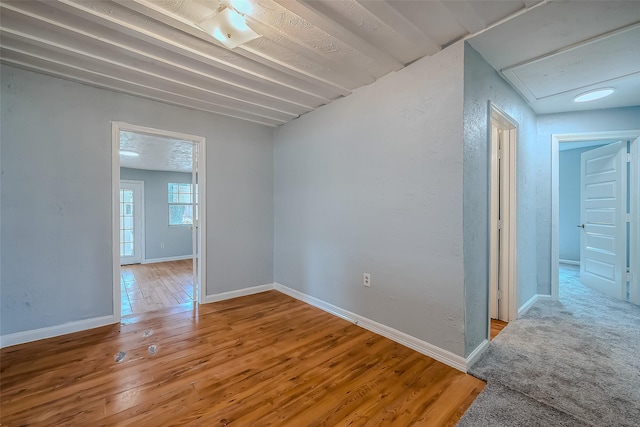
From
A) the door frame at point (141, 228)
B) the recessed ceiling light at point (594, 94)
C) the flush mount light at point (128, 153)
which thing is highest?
the recessed ceiling light at point (594, 94)

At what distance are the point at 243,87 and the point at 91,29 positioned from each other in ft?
3.89

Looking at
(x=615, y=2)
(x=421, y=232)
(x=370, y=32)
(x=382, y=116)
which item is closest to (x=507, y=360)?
(x=421, y=232)

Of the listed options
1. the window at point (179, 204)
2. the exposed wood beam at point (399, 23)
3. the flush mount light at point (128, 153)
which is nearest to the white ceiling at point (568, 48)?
the exposed wood beam at point (399, 23)

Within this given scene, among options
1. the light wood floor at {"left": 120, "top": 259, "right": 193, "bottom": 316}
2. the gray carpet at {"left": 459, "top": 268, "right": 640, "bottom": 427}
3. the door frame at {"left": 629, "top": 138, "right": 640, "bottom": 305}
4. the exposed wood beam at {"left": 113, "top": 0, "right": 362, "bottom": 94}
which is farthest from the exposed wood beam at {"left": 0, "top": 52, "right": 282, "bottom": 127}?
the door frame at {"left": 629, "top": 138, "right": 640, "bottom": 305}

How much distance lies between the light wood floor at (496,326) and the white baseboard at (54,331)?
390cm

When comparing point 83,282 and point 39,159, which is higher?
point 39,159

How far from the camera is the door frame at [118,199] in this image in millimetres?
2889

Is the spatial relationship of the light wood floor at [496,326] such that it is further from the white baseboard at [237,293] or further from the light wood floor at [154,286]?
the light wood floor at [154,286]

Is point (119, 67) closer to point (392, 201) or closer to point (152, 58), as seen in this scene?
point (152, 58)

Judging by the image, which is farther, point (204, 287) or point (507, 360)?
point (204, 287)

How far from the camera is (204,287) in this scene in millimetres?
3455

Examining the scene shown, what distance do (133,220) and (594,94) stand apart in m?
8.54

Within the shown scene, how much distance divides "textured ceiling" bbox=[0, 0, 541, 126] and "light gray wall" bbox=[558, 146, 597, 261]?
559cm

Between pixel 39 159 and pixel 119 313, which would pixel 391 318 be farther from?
pixel 39 159
